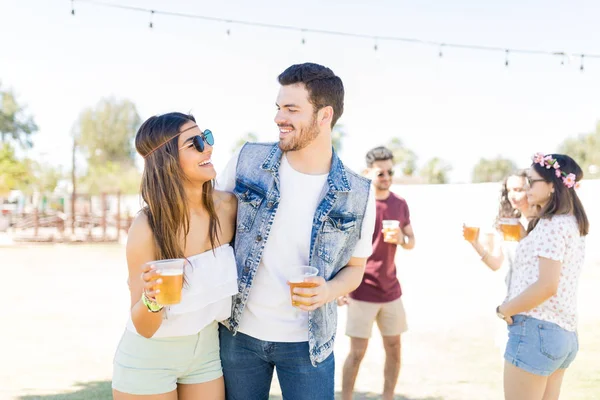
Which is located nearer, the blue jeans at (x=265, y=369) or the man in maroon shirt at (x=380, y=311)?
the blue jeans at (x=265, y=369)

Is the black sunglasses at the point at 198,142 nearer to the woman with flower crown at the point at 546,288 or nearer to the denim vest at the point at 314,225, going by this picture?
the denim vest at the point at 314,225

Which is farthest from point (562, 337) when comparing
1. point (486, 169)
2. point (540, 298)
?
point (486, 169)

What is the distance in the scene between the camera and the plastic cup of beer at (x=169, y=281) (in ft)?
7.51

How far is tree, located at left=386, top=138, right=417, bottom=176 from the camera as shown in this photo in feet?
255

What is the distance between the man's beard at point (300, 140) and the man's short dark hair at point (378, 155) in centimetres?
273

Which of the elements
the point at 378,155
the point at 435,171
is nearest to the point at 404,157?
the point at 435,171

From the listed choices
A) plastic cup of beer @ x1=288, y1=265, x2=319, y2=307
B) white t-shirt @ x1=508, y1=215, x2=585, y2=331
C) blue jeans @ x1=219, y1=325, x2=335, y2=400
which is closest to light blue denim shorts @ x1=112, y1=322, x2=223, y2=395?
blue jeans @ x1=219, y1=325, x2=335, y2=400

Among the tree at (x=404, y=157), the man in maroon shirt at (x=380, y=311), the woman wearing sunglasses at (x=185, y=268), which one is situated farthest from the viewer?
the tree at (x=404, y=157)

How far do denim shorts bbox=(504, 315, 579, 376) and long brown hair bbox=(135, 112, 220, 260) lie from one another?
71.9 inches

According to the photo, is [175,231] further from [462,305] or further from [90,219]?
[90,219]

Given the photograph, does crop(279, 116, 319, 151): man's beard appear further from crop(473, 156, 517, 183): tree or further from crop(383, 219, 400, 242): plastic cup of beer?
crop(473, 156, 517, 183): tree

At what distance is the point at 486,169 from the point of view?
82625 millimetres

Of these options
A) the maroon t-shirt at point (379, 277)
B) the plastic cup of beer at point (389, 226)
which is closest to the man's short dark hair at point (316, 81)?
the plastic cup of beer at point (389, 226)

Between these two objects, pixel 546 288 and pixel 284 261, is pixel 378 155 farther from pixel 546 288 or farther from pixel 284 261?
pixel 284 261
